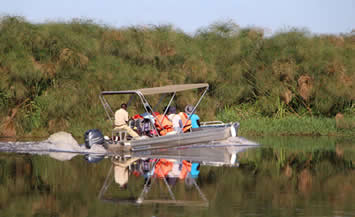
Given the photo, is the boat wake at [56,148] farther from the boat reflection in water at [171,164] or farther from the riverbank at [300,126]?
the riverbank at [300,126]

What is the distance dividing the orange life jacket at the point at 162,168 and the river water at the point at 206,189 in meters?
0.78

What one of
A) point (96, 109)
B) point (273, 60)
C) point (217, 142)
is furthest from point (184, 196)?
point (273, 60)

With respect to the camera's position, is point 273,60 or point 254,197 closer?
point 254,197

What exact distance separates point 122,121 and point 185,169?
20.1 ft

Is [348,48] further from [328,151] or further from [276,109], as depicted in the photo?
[328,151]

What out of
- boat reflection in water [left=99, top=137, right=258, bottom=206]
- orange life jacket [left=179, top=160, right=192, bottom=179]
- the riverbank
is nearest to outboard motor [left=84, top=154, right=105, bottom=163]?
boat reflection in water [left=99, top=137, right=258, bottom=206]

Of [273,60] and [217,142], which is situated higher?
[273,60]

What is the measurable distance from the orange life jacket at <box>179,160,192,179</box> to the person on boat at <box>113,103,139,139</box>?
151 inches

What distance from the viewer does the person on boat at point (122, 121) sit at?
75.5ft

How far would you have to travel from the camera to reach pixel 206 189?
1353 centimetres

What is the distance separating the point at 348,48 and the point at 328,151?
18.1m

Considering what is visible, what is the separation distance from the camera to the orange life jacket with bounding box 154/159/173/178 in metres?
16.0

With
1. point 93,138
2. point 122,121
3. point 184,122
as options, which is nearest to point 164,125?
point 184,122

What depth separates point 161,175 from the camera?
1580 centimetres
